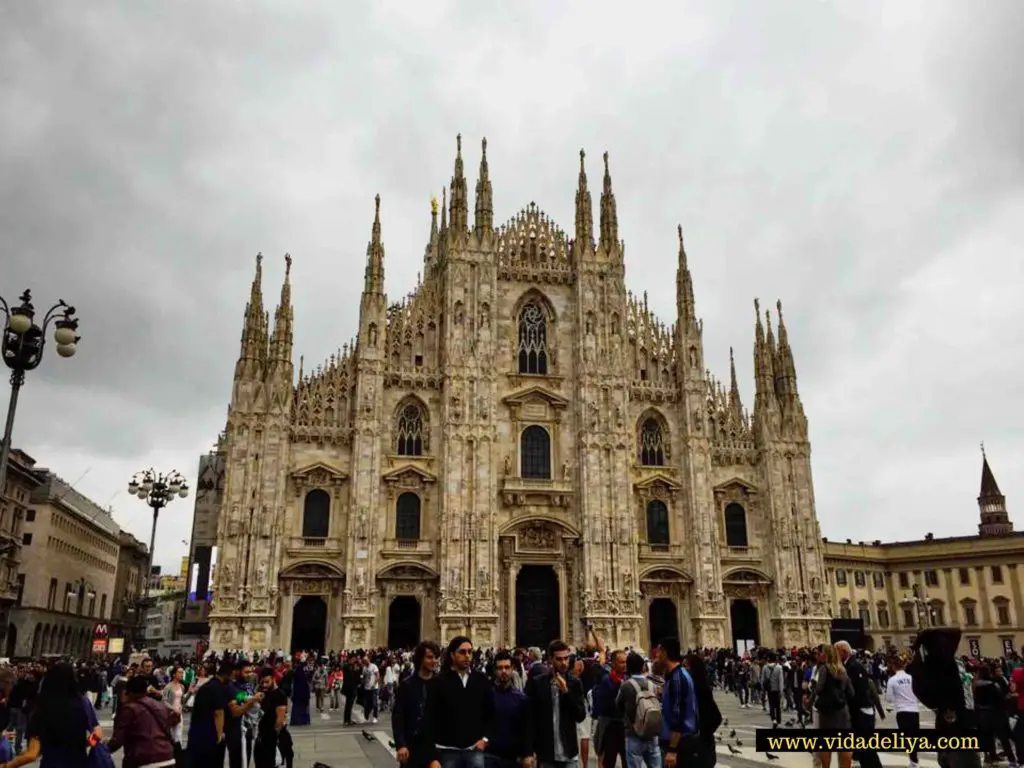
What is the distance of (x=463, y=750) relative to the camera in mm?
6922

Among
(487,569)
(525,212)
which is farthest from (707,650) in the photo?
(525,212)

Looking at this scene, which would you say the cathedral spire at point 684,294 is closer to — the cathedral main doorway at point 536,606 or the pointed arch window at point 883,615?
the cathedral main doorway at point 536,606

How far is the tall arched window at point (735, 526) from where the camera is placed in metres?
41.2

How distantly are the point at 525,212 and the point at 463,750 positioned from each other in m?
39.1

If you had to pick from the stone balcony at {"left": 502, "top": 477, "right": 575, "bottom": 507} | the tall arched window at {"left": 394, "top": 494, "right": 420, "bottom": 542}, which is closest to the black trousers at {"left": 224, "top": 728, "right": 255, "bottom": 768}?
the tall arched window at {"left": 394, "top": 494, "right": 420, "bottom": 542}

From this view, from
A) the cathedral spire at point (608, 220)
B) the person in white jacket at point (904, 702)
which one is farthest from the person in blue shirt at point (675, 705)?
the cathedral spire at point (608, 220)

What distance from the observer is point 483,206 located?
42.4 metres

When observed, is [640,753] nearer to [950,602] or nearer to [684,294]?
[684,294]

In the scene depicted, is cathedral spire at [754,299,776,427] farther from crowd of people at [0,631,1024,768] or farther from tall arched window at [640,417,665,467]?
crowd of people at [0,631,1024,768]

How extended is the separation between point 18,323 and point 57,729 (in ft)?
29.4

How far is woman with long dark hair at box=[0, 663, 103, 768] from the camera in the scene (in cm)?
693

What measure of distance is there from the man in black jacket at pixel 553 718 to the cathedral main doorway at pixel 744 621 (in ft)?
112

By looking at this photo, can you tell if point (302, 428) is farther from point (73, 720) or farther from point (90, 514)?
point (90, 514)

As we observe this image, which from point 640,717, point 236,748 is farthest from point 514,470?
point 640,717
